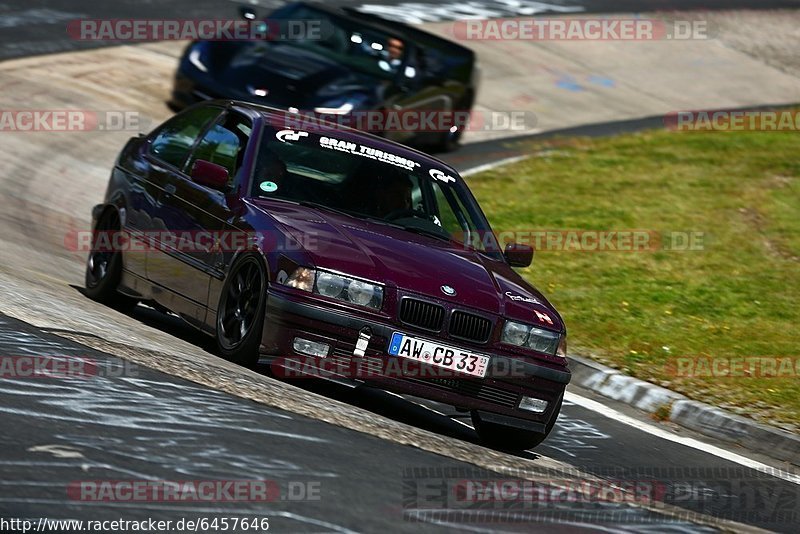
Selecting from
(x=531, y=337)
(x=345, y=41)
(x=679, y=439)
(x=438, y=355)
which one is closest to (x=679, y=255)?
(x=345, y=41)

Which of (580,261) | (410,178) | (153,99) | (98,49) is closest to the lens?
(410,178)

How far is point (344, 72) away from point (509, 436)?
28.4ft

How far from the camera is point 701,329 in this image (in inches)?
471

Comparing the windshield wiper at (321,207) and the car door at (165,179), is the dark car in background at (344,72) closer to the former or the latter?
the car door at (165,179)

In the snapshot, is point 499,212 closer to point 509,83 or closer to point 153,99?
point 153,99

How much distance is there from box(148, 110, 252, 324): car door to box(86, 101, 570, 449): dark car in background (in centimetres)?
1

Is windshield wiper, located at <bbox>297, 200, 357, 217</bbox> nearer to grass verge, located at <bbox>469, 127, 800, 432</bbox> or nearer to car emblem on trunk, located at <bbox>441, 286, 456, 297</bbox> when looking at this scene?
car emblem on trunk, located at <bbox>441, 286, 456, 297</bbox>

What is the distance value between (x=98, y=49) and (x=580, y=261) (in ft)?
27.5

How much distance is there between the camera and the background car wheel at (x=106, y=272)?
9.64 m

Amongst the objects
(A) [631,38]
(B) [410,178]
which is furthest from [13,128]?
(A) [631,38]

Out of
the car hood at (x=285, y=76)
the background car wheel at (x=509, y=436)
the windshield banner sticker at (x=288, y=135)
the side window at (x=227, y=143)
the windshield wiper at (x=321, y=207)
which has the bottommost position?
the background car wheel at (x=509, y=436)

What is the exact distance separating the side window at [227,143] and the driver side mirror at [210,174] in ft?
0.52

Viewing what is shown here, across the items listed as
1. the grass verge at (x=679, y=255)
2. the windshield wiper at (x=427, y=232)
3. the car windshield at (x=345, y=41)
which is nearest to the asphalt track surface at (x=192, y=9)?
the car windshield at (x=345, y=41)

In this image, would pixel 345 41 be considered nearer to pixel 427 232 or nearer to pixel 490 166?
pixel 490 166
